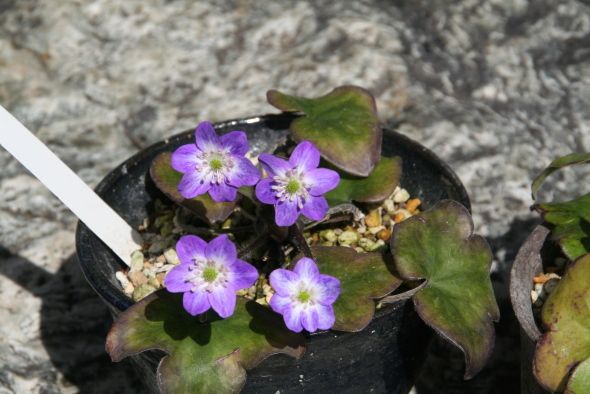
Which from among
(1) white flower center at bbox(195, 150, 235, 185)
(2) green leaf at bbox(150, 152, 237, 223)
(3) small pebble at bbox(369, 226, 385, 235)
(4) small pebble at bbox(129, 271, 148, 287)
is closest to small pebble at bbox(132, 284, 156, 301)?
(4) small pebble at bbox(129, 271, 148, 287)

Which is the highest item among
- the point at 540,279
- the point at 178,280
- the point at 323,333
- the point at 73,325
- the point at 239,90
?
the point at 178,280

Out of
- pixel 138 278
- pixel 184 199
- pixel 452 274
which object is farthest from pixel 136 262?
pixel 452 274

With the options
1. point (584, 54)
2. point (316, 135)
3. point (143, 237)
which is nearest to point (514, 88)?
point (584, 54)

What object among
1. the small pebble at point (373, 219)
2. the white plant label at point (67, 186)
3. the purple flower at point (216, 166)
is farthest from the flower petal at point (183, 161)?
the small pebble at point (373, 219)

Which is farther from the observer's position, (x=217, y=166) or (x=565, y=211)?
(x=565, y=211)

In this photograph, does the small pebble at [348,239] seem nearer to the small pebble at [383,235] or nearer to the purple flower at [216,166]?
the small pebble at [383,235]

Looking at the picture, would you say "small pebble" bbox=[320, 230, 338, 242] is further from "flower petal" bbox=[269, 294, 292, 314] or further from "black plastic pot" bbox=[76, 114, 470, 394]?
"flower petal" bbox=[269, 294, 292, 314]

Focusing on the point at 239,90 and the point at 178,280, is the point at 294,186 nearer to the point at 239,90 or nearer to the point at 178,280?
the point at 178,280
